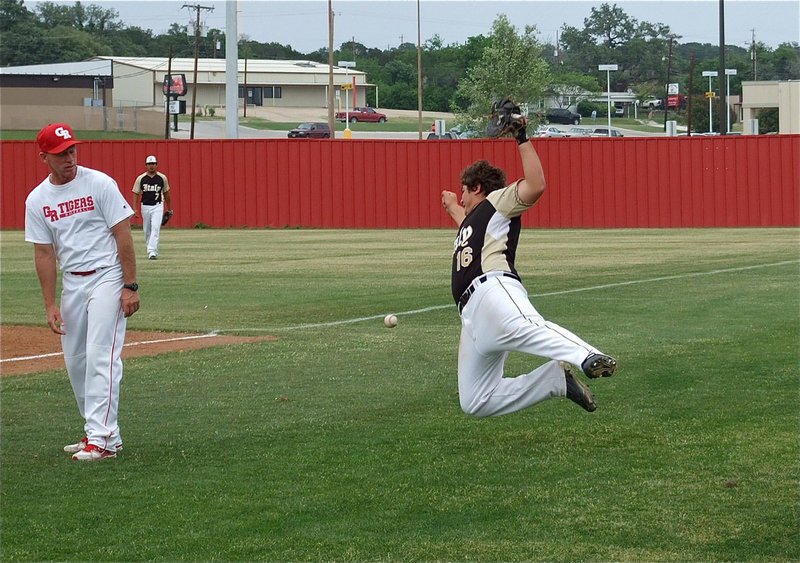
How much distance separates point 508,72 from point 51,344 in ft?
197

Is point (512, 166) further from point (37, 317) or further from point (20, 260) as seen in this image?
point (37, 317)

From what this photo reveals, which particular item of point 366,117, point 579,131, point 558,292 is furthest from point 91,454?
point 366,117

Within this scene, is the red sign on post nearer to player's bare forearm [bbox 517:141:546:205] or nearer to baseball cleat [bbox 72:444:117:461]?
baseball cleat [bbox 72:444:117:461]

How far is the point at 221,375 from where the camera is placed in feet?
36.1

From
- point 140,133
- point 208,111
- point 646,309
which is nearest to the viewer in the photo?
point 646,309

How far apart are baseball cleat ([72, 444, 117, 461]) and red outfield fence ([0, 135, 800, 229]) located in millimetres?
32585

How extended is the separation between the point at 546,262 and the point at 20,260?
1168 cm

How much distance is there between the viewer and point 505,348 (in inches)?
280

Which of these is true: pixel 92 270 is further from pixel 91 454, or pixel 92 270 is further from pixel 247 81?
pixel 247 81

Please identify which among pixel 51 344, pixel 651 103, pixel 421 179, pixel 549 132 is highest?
pixel 651 103

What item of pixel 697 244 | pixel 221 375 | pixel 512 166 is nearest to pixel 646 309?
pixel 221 375

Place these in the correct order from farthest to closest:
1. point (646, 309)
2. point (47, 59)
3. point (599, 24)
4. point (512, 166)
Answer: point (599, 24) → point (47, 59) → point (512, 166) → point (646, 309)

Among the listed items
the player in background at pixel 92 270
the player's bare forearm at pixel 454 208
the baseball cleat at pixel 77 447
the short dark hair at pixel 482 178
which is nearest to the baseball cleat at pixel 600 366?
the short dark hair at pixel 482 178

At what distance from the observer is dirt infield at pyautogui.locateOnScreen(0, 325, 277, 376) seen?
12008 mm
